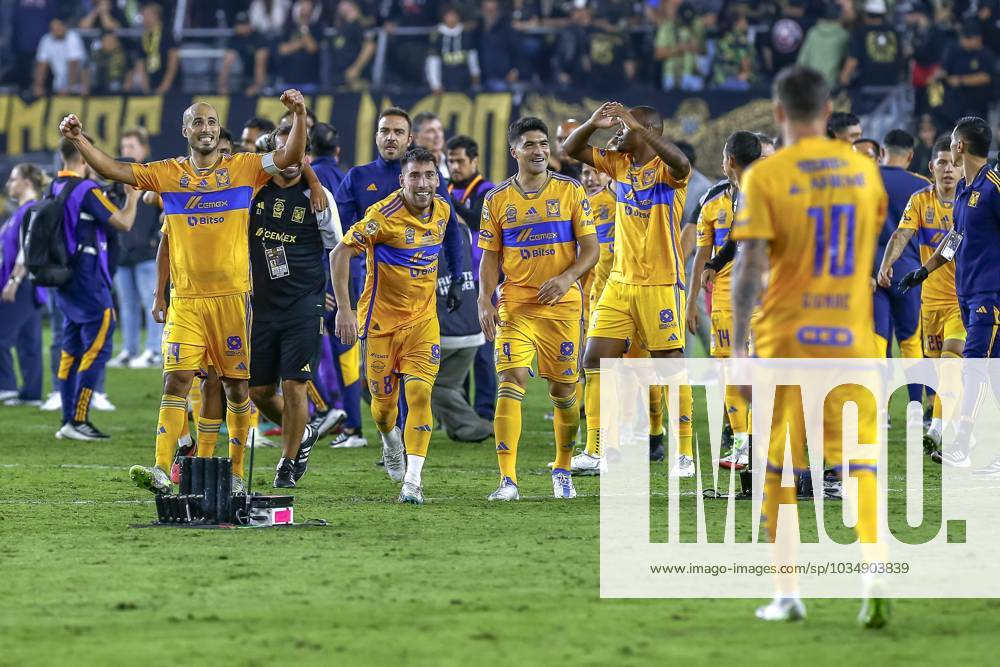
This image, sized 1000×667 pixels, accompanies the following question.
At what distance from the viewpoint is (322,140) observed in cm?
1275

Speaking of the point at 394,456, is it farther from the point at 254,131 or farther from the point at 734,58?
the point at 734,58

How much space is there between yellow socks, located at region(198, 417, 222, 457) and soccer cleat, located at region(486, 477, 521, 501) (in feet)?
6.32

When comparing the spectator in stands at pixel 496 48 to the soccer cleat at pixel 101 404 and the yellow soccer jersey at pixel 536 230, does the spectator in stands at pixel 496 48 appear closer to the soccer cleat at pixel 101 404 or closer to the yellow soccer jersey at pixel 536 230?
the soccer cleat at pixel 101 404

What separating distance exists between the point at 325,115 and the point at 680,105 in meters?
5.70

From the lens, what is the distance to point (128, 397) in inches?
696

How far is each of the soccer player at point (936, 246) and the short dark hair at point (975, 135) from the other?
1.68m

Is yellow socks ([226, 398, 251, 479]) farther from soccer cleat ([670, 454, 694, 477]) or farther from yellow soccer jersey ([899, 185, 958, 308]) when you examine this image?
yellow soccer jersey ([899, 185, 958, 308])

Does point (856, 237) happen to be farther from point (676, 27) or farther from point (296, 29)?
point (296, 29)

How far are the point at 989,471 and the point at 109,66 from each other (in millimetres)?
19108

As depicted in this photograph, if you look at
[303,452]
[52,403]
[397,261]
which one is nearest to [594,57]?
[52,403]

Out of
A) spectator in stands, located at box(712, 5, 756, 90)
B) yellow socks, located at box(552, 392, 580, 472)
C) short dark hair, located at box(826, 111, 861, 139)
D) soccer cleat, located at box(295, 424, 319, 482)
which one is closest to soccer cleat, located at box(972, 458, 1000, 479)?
yellow socks, located at box(552, 392, 580, 472)

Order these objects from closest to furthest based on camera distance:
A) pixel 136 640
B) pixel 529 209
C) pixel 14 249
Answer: pixel 136 640, pixel 529 209, pixel 14 249

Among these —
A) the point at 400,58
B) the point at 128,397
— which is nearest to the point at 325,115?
A: the point at 400,58

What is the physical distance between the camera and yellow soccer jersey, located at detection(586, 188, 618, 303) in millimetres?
12945
